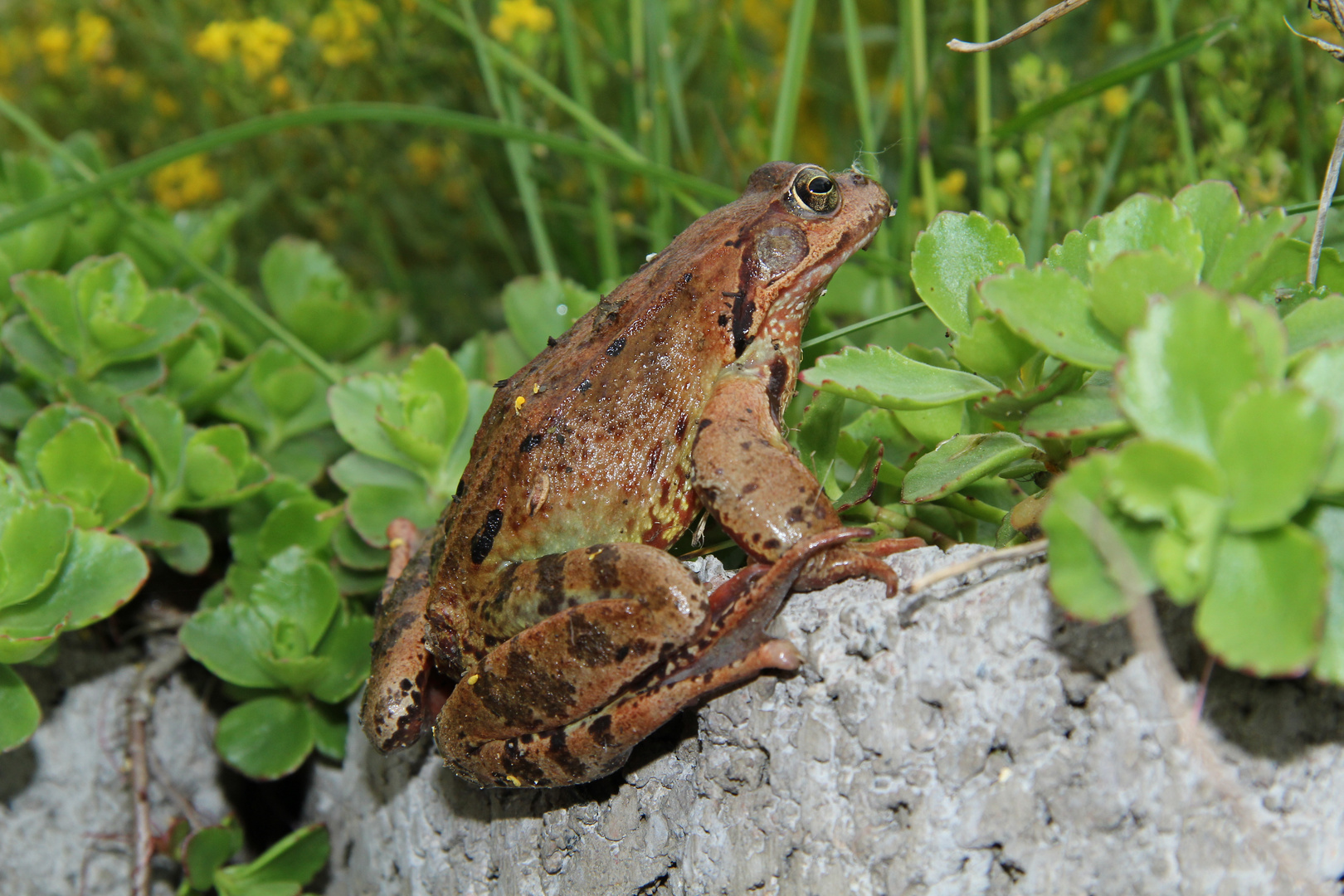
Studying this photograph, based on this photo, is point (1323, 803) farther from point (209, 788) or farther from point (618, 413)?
point (209, 788)

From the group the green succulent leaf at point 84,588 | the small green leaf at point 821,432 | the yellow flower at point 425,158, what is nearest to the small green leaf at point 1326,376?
the small green leaf at point 821,432

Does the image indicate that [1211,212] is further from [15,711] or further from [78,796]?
[78,796]

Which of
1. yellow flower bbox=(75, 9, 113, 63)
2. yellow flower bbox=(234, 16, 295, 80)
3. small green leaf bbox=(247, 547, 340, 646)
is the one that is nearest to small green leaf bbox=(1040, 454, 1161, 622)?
small green leaf bbox=(247, 547, 340, 646)

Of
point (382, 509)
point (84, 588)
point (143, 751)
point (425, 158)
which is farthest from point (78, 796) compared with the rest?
point (425, 158)

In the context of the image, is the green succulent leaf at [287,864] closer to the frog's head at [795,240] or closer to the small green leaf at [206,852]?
the small green leaf at [206,852]

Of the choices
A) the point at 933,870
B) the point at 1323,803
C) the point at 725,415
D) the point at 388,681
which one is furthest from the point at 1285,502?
the point at 388,681

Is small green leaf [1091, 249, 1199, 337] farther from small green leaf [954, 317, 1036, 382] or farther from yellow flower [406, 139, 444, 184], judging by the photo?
yellow flower [406, 139, 444, 184]

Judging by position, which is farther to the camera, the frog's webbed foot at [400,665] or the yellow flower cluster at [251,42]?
the yellow flower cluster at [251,42]
